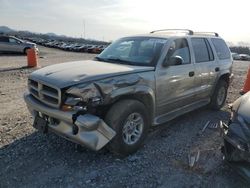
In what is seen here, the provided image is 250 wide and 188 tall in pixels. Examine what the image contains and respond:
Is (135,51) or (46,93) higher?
(135,51)

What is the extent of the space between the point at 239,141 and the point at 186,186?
898 millimetres

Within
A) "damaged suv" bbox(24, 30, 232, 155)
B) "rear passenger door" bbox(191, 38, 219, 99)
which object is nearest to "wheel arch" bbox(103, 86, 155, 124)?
"damaged suv" bbox(24, 30, 232, 155)

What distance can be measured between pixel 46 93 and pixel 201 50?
3484 millimetres

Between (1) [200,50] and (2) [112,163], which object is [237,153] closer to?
(2) [112,163]

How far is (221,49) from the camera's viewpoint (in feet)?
23.9

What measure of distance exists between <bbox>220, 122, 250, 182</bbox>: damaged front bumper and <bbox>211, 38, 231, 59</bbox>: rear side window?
3.42 metres

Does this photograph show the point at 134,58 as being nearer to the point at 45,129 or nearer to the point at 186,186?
the point at 45,129

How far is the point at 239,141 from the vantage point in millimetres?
3693

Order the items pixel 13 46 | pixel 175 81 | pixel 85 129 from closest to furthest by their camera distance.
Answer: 1. pixel 85 129
2. pixel 175 81
3. pixel 13 46

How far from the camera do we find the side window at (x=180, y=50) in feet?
17.9

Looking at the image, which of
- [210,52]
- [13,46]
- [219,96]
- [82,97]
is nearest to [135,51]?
[82,97]

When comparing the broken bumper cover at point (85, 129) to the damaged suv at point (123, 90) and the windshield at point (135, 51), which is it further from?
the windshield at point (135, 51)

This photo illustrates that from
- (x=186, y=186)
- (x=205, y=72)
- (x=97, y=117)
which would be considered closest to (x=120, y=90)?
(x=97, y=117)

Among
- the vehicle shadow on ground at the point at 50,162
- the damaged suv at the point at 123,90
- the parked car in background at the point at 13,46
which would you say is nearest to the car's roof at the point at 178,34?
the damaged suv at the point at 123,90
